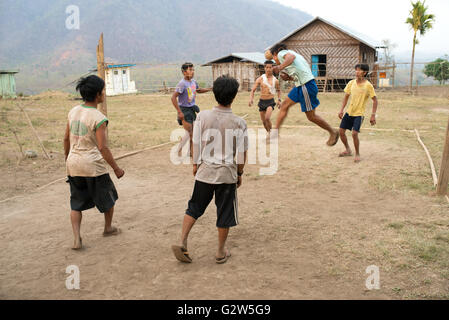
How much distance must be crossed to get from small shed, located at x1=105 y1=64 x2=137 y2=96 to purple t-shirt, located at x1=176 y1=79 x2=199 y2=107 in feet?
104

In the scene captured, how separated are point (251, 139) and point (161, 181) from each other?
12.1 ft

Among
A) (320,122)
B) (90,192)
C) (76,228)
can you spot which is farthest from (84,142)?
(320,122)

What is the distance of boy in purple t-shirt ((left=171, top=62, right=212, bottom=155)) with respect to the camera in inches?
269

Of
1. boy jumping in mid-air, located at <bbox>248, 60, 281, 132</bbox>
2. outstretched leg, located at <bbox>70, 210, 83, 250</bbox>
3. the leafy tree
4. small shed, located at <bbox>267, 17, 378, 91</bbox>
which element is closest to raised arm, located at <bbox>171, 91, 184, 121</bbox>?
boy jumping in mid-air, located at <bbox>248, 60, 281, 132</bbox>

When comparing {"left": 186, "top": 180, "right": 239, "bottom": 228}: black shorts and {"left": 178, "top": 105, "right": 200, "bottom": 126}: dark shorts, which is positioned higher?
{"left": 178, "top": 105, "right": 200, "bottom": 126}: dark shorts

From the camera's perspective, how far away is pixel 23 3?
499 feet

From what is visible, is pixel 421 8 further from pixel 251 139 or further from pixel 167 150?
pixel 167 150

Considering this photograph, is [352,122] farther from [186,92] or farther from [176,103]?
[176,103]

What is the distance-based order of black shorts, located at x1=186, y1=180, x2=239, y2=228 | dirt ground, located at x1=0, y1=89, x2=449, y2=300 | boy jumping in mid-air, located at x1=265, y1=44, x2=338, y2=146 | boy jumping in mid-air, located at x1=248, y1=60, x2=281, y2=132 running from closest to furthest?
dirt ground, located at x1=0, y1=89, x2=449, y2=300 < black shorts, located at x1=186, y1=180, x2=239, y2=228 < boy jumping in mid-air, located at x1=265, y1=44, x2=338, y2=146 < boy jumping in mid-air, located at x1=248, y1=60, x2=281, y2=132

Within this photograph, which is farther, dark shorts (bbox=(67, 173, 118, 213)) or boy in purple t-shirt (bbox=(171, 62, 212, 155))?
boy in purple t-shirt (bbox=(171, 62, 212, 155))

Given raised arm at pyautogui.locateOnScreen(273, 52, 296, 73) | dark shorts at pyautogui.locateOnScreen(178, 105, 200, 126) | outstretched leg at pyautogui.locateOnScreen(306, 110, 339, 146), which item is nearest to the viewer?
raised arm at pyautogui.locateOnScreen(273, 52, 296, 73)

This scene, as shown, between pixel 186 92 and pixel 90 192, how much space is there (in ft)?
12.0

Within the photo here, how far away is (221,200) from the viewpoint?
337cm

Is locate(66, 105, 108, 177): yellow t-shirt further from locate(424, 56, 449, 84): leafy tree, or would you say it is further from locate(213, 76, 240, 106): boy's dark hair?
locate(424, 56, 449, 84): leafy tree
